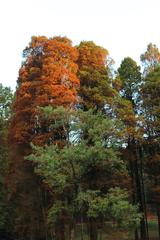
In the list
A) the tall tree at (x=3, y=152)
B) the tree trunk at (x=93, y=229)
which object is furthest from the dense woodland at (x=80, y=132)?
the tall tree at (x=3, y=152)

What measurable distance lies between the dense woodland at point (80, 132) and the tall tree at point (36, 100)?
58mm

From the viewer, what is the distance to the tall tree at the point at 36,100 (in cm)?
2661

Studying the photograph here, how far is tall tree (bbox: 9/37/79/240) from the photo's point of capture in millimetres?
26609

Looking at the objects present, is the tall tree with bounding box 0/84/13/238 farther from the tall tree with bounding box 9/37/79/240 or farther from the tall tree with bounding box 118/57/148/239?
the tall tree with bounding box 118/57/148/239

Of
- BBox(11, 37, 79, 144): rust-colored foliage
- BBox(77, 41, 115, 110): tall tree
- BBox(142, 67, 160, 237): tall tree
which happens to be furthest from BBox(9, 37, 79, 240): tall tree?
BBox(142, 67, 160, 237): tall tree

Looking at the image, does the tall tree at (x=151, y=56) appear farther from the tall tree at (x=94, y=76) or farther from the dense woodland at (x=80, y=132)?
the tall tree at (x=94, y=76)

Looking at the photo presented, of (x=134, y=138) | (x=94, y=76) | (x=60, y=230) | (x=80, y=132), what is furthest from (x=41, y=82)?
(x=60, y=230)

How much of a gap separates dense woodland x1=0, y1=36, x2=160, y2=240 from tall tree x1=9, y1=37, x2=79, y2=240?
6 cm

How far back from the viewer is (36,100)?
2670 centimetres

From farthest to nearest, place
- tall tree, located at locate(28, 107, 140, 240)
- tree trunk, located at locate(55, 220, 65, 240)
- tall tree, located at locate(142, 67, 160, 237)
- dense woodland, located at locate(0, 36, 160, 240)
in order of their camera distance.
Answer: tall tree, located at locate(142, 67, 160, 237) < tree trunk, located at locate(55, 220, 65, 240) < dense woodland, located at locate(0, 36, 160, 240) < tall tree, located at locate(28, 107, 140, 240)

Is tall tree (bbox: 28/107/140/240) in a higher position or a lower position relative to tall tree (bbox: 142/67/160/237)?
lower

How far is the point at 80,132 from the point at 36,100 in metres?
5.21

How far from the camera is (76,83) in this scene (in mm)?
27469

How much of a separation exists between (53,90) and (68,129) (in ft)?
15.0
